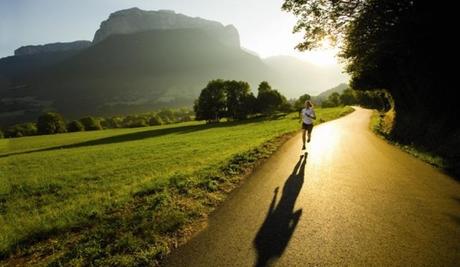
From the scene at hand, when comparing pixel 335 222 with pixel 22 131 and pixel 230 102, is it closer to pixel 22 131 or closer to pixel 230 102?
pixel 230 102

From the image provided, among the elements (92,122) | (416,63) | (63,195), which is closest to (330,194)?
(63,195)

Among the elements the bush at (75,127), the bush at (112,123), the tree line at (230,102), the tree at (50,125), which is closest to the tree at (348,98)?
the tree line at (230,102)

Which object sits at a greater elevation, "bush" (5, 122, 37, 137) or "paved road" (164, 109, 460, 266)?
"paved road" (164, 109, 460, 266)

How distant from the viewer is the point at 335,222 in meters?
6.75

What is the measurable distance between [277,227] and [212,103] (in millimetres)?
80875

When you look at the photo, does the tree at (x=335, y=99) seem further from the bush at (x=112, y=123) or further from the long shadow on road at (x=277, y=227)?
the long shadow on road at (x=277, y=227)

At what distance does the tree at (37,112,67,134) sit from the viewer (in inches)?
3740

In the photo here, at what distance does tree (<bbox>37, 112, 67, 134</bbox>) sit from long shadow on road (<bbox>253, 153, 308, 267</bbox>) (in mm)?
104634

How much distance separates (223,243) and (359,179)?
6.32 m

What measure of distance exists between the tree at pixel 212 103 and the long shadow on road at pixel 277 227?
77.8 m

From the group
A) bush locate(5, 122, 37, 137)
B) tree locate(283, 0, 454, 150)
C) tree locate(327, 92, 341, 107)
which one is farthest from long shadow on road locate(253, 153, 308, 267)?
tree locate(327, 92, 341, 107)

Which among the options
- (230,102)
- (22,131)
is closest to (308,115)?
(230,102)

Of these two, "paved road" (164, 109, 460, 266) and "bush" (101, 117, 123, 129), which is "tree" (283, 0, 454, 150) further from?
"bush" (101, 117, 123, 129)

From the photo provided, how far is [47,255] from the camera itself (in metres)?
6.38
